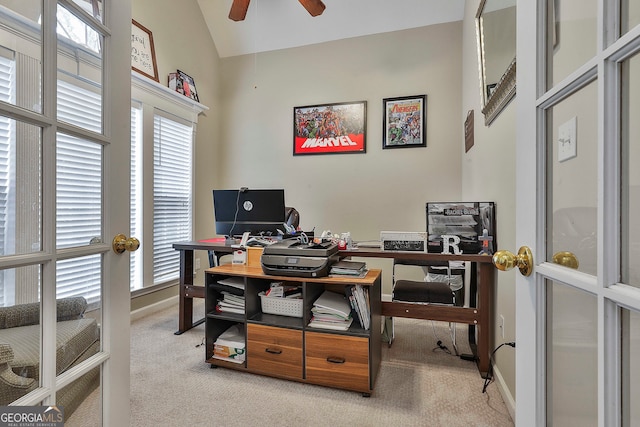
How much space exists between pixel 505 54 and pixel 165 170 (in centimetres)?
321

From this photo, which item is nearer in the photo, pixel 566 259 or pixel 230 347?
pixel 566 259

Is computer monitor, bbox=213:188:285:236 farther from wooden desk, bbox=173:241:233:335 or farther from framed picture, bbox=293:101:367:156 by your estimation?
framed picture, bbox=293:101:367:156

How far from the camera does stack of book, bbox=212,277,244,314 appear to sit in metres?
2.04

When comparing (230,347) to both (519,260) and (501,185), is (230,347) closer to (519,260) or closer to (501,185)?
(519,260)

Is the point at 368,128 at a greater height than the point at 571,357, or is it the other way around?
the point at 368,128

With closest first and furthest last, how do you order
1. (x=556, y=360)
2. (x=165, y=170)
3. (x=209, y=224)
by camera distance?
(x=556, y=360), (x=165, y=170), (x=209, y=224)

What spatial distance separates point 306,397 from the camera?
1.72 m

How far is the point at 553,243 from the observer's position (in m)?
0.62

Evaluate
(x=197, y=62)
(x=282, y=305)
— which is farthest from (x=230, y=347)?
(x=197, y=62)

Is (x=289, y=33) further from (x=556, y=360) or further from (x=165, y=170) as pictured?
(x=556, y=360)

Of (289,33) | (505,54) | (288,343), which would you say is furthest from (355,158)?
(288,343)

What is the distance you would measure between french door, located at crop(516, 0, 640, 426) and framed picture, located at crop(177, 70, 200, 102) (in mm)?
3583

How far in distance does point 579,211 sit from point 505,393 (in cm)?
158

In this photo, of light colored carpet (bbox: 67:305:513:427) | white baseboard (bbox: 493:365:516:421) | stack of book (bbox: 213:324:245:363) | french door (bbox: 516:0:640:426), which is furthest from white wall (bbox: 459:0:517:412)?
stack of book (bbox: 213:324:245:363)
